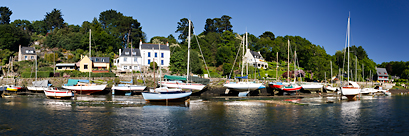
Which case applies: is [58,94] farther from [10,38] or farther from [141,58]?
[10,38]

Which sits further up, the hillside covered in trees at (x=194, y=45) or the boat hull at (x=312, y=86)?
the hillside covered in trees at (x=194, y=45)

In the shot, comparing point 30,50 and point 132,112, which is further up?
point 30,50

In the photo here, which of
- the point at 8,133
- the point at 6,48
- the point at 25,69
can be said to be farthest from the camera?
the point at 6,48

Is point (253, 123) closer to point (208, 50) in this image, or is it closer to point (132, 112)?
point (132, 112)

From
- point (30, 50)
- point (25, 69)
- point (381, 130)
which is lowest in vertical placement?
point (381, 130)

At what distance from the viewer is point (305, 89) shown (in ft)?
186

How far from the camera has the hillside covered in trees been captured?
82938 millimetres

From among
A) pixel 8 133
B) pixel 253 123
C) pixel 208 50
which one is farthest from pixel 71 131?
pixel 208 50

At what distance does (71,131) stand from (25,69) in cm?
6535

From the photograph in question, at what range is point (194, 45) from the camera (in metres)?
96.5

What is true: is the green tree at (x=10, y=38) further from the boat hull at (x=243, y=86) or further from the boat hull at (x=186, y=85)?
the boat hull at (x=243, y=86)

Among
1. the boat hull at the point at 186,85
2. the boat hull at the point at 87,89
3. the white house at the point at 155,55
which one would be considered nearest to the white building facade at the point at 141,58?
the white house at the point at 155,55

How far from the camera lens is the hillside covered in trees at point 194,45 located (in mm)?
82938

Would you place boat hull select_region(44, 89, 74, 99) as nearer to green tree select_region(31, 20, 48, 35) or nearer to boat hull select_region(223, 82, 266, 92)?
boat hull select_region(223, 82, 266, 92)
